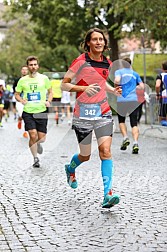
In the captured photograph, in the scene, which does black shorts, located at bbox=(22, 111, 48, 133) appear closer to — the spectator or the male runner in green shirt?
the male runner in green shirt

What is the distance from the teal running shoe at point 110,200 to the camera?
20.3 feet

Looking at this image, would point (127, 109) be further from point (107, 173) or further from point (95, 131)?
point (107, 173)

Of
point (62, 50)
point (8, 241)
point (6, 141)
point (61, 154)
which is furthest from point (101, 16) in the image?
point (8, 241)

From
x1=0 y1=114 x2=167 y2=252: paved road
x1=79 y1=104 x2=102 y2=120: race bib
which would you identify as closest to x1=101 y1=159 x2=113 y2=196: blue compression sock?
x1=0 y1=114 x2=167 y2=252: paved road

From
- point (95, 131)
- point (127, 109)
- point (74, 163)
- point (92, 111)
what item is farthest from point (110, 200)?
point (127, 109)

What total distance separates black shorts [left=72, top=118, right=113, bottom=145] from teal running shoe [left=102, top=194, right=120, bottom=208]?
0.72 metres

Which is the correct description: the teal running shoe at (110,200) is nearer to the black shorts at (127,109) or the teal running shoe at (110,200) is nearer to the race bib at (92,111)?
the race bib at (92,111)

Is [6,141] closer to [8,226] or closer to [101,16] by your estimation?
[8,226]

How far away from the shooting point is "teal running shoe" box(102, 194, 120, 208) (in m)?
6.19

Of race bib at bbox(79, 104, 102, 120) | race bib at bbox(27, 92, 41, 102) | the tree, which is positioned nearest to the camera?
race bib at bbox(79, 104, 102, 120)

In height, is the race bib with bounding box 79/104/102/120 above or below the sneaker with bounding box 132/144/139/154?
above

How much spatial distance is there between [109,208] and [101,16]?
23726 millimetres

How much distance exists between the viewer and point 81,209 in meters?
6.48

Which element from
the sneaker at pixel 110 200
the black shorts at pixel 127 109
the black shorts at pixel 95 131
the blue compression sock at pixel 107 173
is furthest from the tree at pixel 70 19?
the sneaker at pixel 110 200
